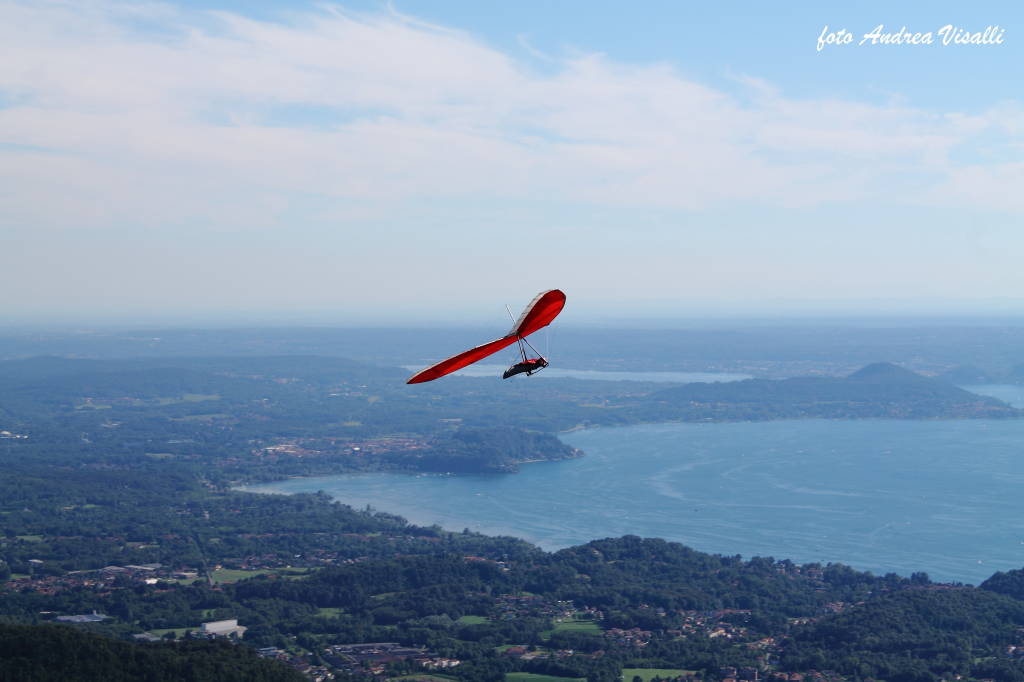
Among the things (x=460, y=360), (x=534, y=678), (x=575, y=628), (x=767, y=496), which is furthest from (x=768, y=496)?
(x=460, y=360)

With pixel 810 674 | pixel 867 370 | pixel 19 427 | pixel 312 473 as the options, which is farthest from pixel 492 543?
pixel 867 370

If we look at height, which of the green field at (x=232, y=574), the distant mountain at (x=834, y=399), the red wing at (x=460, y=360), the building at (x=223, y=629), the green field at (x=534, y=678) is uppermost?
the red wing at (x=460, y=360)

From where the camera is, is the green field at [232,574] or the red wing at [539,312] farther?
the green field at [232,574]

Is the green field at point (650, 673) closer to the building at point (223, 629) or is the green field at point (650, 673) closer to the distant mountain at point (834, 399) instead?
the building at point (223, 629)

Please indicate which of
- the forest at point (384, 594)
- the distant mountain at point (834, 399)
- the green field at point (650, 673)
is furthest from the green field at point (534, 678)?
the distant mountain at point (834, 399)

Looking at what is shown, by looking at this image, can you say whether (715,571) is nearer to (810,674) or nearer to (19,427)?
(810,674)

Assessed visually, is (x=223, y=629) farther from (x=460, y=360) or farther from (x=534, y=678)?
(x=460, y=360)
